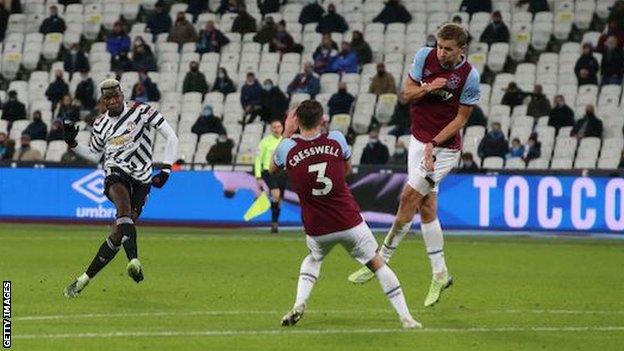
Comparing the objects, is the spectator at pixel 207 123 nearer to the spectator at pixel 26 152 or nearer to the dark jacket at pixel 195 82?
the dark jacket at pixel 195 82

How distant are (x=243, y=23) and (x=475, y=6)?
544 centimetres

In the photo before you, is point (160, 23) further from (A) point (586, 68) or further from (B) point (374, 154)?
(A) point (586, 68)

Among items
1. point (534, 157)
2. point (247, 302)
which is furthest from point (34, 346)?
point (534, 157)

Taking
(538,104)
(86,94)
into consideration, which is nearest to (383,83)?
(538,104)

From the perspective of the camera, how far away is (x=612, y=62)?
30.9 meters

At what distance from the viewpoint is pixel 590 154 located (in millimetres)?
29281

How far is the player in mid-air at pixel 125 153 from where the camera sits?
601 inches

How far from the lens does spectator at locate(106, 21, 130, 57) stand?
35250 mm

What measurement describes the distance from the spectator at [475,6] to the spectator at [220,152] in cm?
648

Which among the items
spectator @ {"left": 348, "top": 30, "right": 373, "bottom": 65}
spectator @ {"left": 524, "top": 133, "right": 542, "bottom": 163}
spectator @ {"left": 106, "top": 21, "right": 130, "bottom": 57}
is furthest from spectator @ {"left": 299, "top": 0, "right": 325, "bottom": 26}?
spectator @ {"left": 524, "top": 133, "right": 542, "bottom": 163}

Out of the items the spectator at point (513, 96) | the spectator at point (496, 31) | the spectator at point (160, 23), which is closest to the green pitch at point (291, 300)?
the spectator at point (513, 96)

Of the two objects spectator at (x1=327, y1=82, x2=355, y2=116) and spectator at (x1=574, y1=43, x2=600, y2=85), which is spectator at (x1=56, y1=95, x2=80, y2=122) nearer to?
spectator at (x1=327, y1=82, x2=355, y2=116)

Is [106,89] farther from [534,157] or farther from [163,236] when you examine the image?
[534,157]

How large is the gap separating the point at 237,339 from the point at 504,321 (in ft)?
8.90
